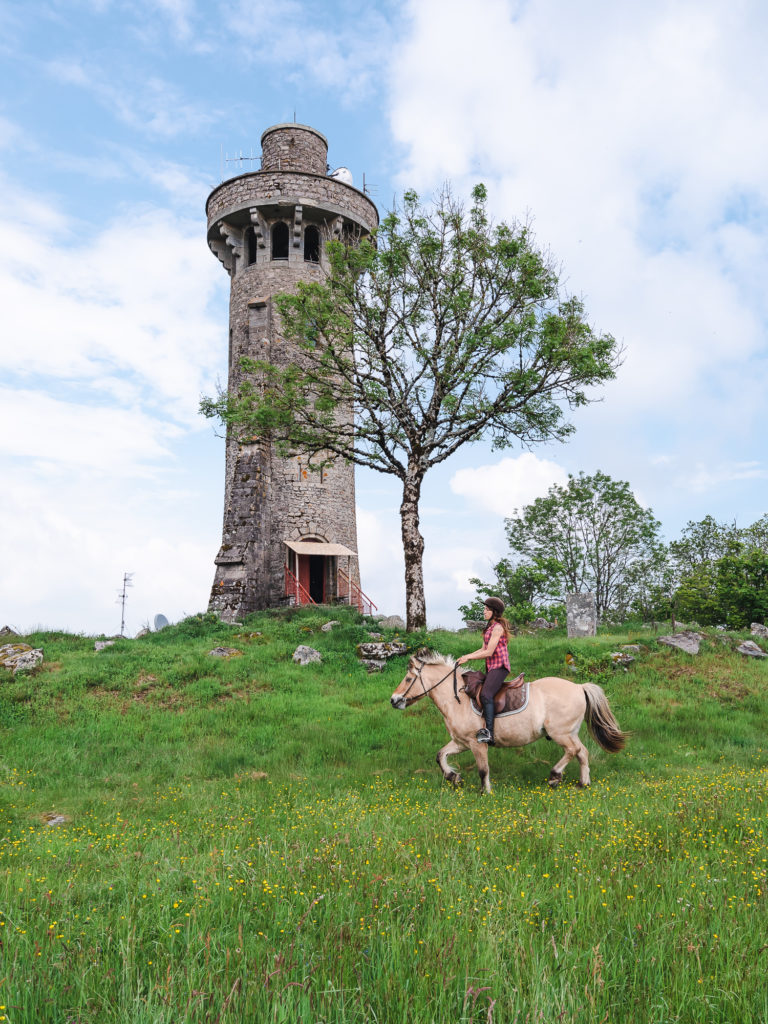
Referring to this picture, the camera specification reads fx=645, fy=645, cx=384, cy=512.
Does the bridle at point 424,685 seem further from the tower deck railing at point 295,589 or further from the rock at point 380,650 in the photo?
the tower deck railing at point 295,589

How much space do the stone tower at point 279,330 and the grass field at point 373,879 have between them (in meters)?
15.5

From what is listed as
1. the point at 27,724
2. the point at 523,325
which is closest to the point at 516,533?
the point at 523,325

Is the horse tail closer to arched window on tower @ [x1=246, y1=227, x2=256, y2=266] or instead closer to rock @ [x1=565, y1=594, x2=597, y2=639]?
rock @ [x1=565, y1=594, x2=597, y2=639]

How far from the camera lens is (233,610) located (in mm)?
25625

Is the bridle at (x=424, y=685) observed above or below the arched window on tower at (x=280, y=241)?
below

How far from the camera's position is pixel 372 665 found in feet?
59.6

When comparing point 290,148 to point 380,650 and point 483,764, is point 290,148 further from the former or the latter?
point 483,764

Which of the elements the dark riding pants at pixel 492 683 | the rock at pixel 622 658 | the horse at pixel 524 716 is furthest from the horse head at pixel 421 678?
the rock at pixel 622 658

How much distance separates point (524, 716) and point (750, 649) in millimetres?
11387

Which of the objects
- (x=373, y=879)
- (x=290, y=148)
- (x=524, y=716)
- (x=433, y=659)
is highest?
(x=290, y=148)

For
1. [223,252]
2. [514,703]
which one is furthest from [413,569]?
[223,252]

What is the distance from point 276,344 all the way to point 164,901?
28.0 metres

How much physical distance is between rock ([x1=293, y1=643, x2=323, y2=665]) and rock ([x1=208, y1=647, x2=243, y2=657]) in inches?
64.7

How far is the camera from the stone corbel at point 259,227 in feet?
99.4
